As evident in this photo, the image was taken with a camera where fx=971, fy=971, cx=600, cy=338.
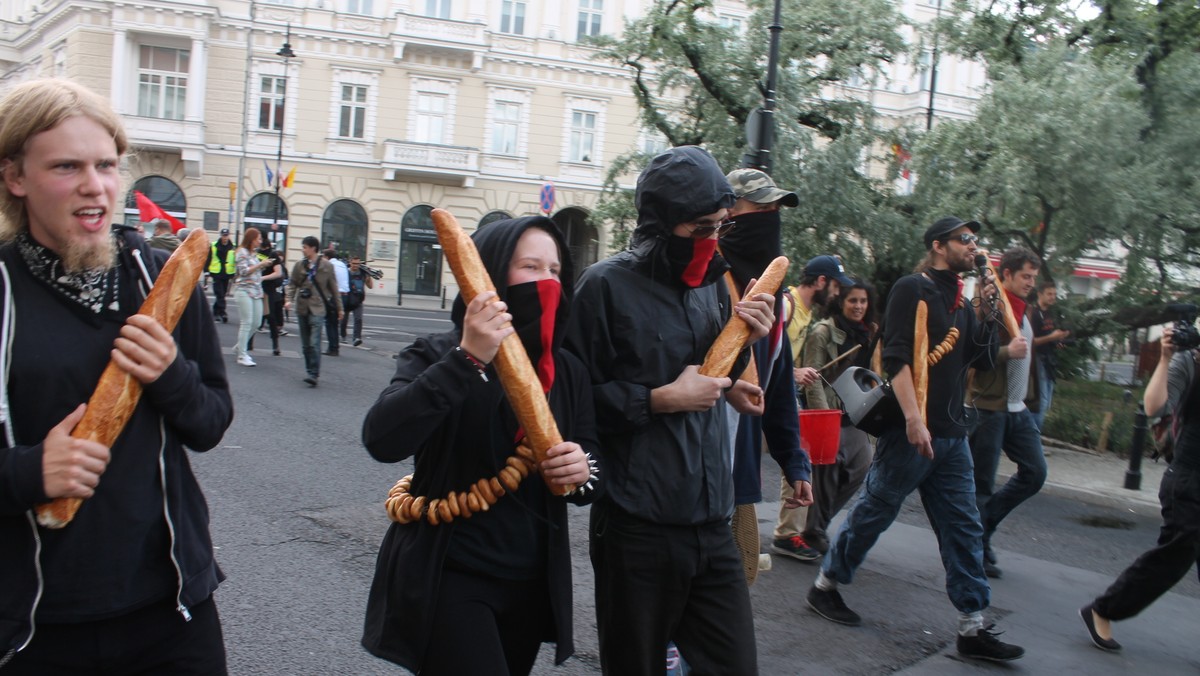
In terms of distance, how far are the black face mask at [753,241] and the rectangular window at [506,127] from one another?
3455cm

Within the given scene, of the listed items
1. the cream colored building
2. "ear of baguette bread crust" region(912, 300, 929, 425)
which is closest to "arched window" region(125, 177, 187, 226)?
the cream colored building

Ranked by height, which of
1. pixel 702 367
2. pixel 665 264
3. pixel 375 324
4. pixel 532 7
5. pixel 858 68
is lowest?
pixel 375 324

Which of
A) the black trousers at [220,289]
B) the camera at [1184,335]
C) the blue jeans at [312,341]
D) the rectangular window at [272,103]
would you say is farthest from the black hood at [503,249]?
the rectangular window at [272,103]

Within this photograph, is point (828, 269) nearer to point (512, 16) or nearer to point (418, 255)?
point (418, 255)

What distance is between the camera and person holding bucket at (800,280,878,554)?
6.47 m

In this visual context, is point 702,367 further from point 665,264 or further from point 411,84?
point 411,84

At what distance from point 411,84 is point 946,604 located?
33439 millimetres

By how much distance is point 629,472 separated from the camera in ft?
9.25

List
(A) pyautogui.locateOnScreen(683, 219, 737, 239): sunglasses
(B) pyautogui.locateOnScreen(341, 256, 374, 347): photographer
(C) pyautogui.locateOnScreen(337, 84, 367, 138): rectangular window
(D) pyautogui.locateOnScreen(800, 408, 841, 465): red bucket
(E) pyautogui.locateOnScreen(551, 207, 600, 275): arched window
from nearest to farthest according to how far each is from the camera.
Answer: (A) pyautogui.locateOnScreen(683, 219, 737, 239): sunglasses, (D) pyautogui.locateOnScreen(800, 408, 841, 465): red bucket, (B) pyautogui.locateOnScreen(341, 256, 374, 347): photographer, (C) pyautogui.locateOnScreen(337, 84, 367, 138): rectangular window, (E) pyautogui.locateOnScreen(551, 207, 600, 275): arched window

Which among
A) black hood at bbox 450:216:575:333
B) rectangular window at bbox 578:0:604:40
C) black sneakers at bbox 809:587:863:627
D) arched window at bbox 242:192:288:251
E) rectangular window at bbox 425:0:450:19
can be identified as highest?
rectangular window at bbox 578:0:604:40

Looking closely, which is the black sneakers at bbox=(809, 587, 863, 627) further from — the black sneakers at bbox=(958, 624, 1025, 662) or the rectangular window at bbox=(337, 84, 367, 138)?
the rectangular window at bbox=(337, 84, 367, 138)

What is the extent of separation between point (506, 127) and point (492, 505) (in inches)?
1414

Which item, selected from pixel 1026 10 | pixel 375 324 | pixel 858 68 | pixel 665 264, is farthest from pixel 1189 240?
pixel 375 324

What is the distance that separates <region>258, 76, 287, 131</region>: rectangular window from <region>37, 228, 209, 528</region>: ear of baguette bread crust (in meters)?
35.3
